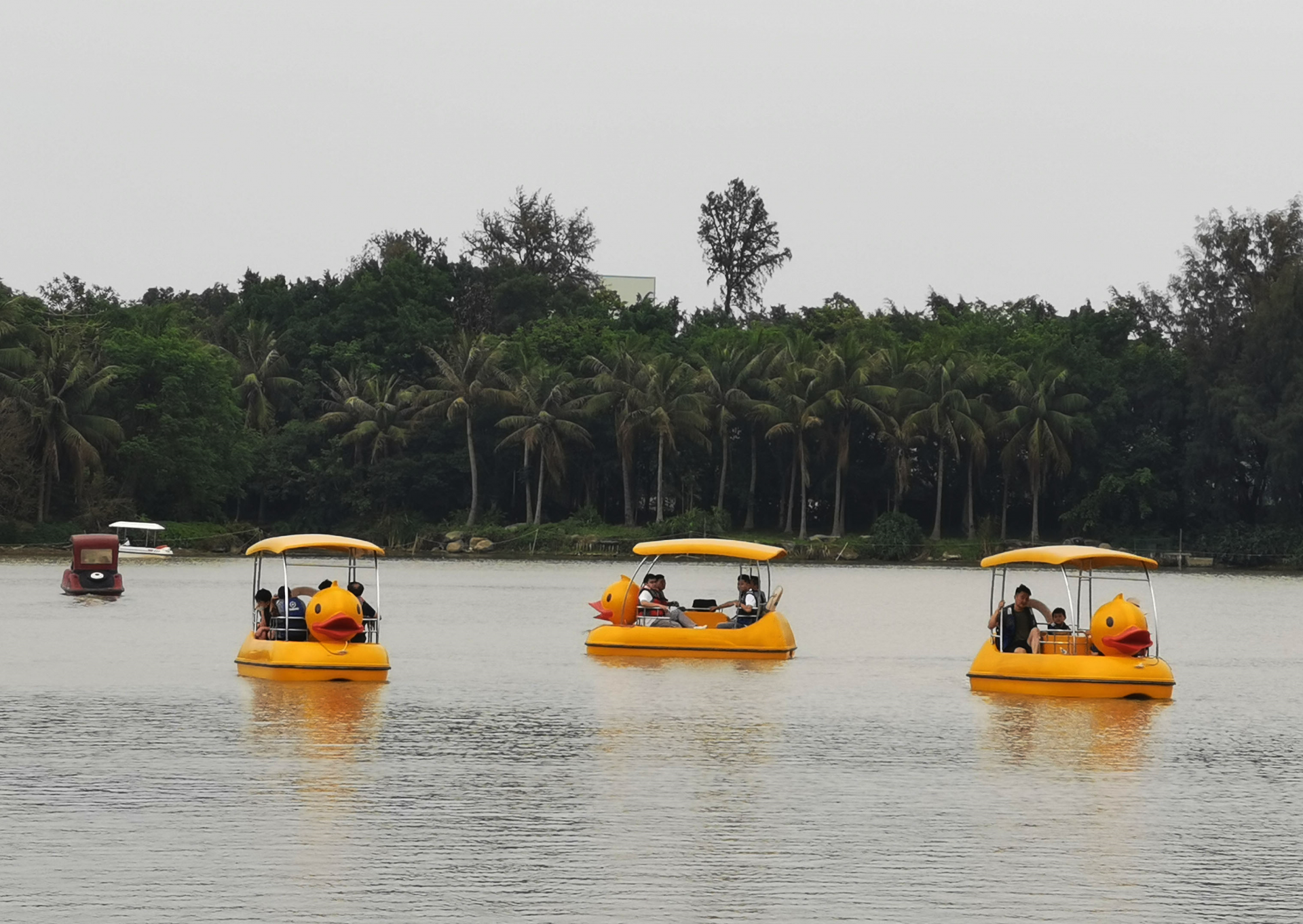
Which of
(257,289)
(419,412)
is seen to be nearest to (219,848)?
(419,412)

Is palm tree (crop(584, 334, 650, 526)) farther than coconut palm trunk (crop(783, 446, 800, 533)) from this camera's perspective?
No

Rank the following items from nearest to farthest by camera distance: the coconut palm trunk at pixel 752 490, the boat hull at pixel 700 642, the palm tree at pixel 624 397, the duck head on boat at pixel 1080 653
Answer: the duck head on boat at pixel 1080 653, the boat hull at pixel 700 642, the palm tree at pixel 624 397, the coconut palm trunk at pixel 752 490

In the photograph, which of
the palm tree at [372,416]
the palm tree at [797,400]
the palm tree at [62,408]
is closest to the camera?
the palm tree at [62,408]

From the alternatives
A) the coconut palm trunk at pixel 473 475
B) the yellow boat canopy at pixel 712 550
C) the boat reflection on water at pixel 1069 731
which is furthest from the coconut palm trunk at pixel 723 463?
the boat reflection on water at pixel 1069 731

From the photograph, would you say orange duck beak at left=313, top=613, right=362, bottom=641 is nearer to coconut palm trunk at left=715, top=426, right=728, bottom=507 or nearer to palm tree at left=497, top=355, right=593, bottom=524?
palm tree at left=497, top=355, right=593, bottom=524

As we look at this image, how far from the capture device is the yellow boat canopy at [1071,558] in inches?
1174

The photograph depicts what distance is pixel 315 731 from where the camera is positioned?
79.7 feet

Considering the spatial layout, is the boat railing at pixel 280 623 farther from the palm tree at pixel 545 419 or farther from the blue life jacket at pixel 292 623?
the palm tree at pixel 545 419

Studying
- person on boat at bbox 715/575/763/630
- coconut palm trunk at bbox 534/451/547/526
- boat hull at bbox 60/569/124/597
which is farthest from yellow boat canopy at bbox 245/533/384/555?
coconut palm trunk at bbox 534/451/547/526

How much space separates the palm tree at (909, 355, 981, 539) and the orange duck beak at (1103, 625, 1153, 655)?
6544 centimetres

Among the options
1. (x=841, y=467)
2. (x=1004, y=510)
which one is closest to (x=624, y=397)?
(x=841, y=467)

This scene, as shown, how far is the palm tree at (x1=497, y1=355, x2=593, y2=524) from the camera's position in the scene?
322 ft

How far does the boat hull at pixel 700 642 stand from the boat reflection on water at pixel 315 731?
247 inches

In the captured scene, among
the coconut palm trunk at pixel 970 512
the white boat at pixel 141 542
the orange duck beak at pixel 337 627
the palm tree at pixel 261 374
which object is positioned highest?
the palm tree at pixel 261 374
